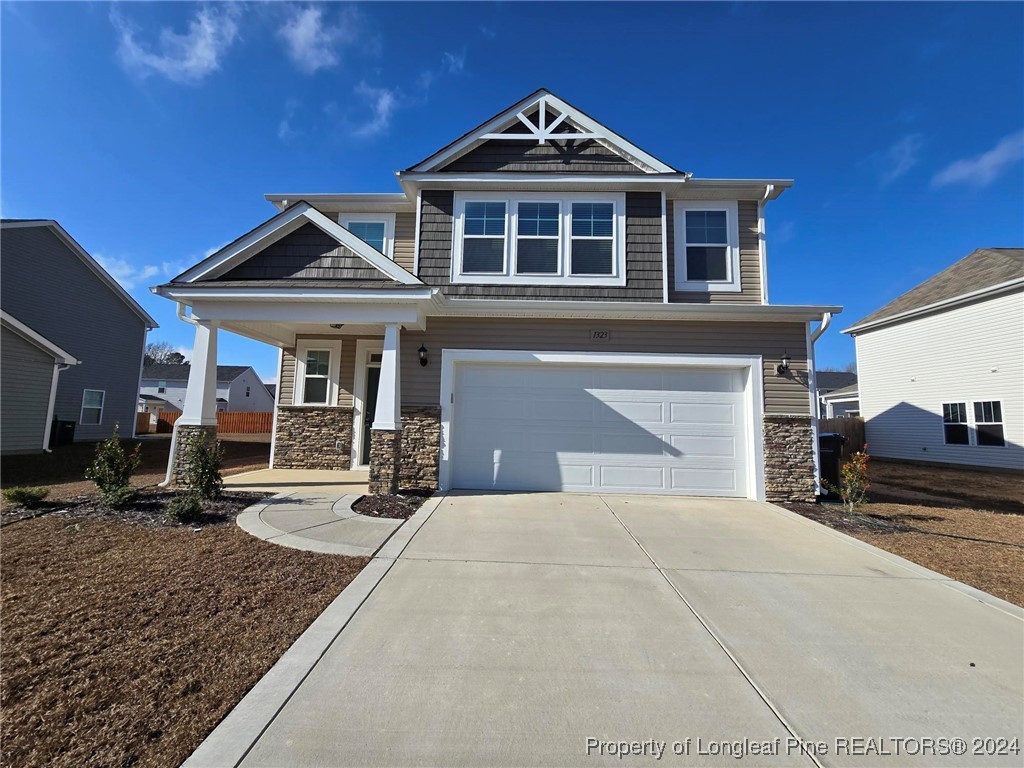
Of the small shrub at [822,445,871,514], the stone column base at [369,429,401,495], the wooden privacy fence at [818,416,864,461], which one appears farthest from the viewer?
the wooden privacy fence at [818,416,864,461]

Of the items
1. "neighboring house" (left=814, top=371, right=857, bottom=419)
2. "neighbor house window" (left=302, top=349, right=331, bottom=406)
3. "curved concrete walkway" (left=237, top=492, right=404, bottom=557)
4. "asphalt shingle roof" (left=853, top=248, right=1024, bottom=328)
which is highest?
"asphalt shingle roof" (left=853, top=248, right=1024, bottom=328)

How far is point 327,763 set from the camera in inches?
78.4

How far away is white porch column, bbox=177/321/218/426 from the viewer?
288 inches

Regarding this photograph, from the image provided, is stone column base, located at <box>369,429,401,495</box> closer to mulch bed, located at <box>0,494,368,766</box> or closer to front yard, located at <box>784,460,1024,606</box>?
mulch bed, located at <box>0,494,368,766</box>

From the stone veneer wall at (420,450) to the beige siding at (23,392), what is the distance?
12485mm

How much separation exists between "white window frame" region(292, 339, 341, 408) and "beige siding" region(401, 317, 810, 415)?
2626 millimetres

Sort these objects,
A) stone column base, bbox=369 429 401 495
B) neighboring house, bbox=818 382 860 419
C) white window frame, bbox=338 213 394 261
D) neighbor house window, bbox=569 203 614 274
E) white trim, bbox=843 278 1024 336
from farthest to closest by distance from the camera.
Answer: neighboring house, bbox=818 382 860 419
white trim, bbox=843 278 1024 336
white window frame, bbox=338 213 394 261
neighbor house window, bbox=569 203 614 274
stone column base, bbox=369 429 401 495

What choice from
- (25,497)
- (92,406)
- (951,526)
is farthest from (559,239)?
(92,406)

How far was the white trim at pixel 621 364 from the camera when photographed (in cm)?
772

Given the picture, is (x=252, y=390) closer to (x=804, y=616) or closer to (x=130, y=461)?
(x=130, y=461)

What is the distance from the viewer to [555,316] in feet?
26.1

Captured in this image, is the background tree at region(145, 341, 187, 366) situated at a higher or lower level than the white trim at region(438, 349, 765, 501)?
higher

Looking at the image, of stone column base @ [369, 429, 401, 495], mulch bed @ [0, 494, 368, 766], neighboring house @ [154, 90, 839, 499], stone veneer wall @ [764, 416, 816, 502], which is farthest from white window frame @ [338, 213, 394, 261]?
stone veneer wall @ [764, 416, 816, 502]

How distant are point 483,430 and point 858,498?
623 cm
